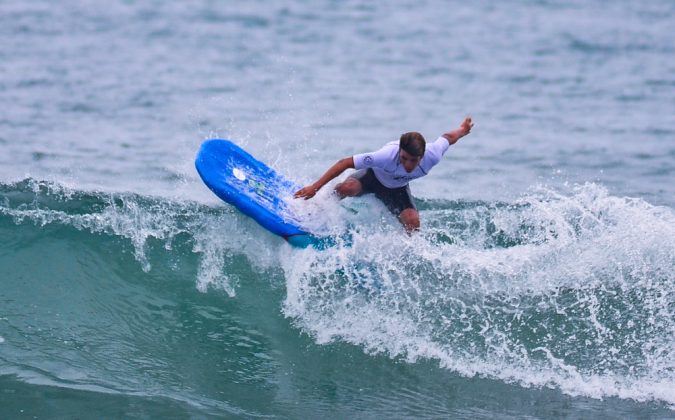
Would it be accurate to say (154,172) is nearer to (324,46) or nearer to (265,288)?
(265,288)

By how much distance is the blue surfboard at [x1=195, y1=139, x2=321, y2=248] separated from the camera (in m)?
8.86

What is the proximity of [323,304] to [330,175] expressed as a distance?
1.24 meters

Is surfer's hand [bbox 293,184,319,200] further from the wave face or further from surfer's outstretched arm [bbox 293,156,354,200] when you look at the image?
the wave face

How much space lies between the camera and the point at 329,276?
8656 millimetres

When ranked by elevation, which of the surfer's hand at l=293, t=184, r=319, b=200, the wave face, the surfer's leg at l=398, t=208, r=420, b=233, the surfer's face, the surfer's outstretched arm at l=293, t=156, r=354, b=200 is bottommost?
the wave face

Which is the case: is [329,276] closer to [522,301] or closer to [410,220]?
[410,220]

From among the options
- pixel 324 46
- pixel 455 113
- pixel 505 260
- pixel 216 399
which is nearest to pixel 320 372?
pixel 216 399

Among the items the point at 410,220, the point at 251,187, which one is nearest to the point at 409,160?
the point at 410,220

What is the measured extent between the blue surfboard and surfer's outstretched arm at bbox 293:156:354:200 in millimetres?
386

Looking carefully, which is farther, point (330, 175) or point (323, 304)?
point (323, 304)

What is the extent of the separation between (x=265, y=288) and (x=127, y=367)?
1.80 m

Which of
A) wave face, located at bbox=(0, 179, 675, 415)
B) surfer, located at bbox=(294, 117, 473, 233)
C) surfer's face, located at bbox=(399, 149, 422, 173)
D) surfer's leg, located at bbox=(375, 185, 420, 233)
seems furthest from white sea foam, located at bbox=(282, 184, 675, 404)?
surfer's face, located at bbox=(399, 149, 422, 173)

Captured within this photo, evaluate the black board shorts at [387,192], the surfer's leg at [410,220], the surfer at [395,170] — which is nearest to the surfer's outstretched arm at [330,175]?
the surfer at [395,170]

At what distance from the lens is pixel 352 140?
14.9 meters
